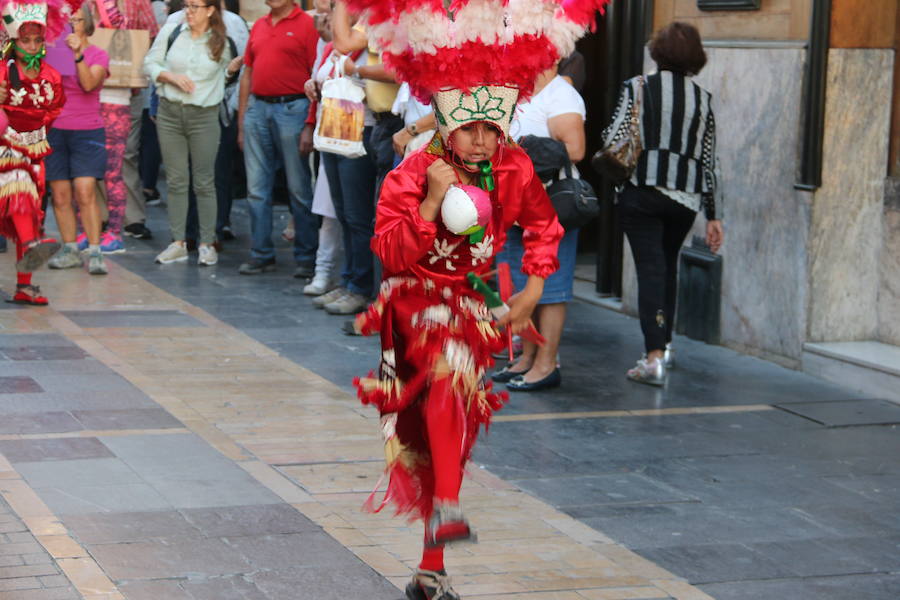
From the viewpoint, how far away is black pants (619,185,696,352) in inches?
330

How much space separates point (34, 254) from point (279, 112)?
2.35m

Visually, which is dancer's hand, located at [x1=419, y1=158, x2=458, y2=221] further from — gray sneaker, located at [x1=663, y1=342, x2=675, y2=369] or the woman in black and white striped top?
gray sneaker, located at [x1=663, y1=342, x2=675, y2=369]

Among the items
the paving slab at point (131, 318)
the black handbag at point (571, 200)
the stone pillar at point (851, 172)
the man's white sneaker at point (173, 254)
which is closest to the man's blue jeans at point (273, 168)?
the man's white sneaker at point (173, 254)

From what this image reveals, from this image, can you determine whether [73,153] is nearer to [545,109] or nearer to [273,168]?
[273,168]

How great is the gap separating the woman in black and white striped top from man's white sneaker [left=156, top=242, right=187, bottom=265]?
5021 millimetres

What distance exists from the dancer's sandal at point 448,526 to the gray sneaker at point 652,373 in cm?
388

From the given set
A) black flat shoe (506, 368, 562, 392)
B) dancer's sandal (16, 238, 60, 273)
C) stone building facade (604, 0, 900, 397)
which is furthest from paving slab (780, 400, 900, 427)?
dancer's sandal (16, 238, 60, 273)

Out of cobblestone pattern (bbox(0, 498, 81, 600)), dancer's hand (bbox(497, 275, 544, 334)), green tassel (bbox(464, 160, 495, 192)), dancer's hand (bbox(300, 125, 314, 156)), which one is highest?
green tassel (bbox(464, 160, 495, 192))

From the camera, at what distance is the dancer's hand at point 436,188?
466cm

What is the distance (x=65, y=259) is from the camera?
11789mm

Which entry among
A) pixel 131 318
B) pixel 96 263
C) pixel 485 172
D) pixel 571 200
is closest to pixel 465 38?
pixel 485 172

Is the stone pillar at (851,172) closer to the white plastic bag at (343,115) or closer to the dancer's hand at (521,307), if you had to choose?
the white plastic bag at (343,115)

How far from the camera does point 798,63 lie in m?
8.83

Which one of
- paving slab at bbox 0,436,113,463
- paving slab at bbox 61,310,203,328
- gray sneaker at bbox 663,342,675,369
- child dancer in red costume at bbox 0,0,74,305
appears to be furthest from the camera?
child dancer in red costume at bbox 0,0,74,305
